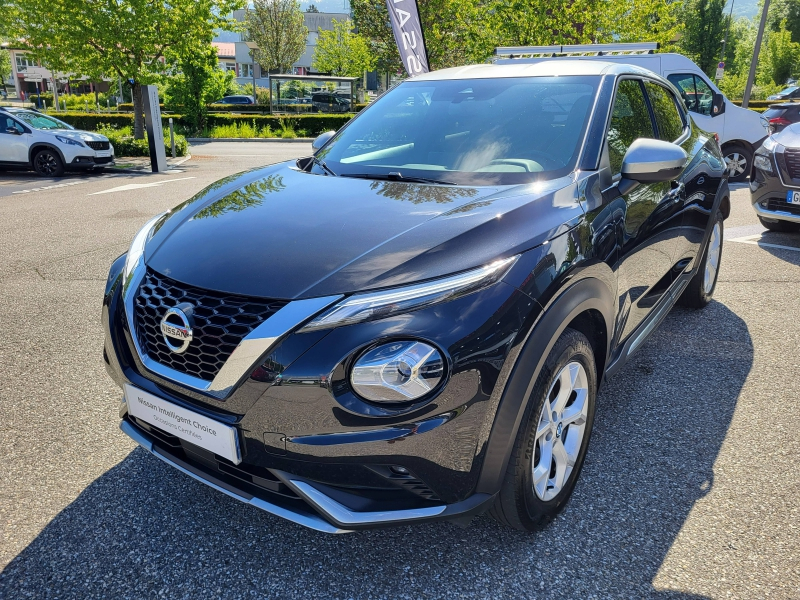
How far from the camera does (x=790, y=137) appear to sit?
6793 mm

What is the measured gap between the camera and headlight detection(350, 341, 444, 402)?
1776 millimetres

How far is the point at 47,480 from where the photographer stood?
2688 millimetres

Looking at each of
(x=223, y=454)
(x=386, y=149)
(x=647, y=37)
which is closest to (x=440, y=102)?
(x=386, y=149)

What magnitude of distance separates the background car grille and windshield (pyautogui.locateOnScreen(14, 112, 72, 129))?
46.8ft

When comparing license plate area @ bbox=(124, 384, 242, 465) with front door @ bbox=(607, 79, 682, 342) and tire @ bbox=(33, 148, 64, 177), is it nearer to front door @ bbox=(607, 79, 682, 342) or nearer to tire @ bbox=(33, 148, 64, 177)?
front door @ bbox=(607, 79, 682, 342)

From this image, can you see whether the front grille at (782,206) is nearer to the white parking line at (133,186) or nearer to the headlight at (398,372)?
the headlight at (398,372)

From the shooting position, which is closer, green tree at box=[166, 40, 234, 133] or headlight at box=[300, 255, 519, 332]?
headlight at box=[300, 255, 519, 332]

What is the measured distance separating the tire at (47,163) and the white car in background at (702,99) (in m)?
9.71

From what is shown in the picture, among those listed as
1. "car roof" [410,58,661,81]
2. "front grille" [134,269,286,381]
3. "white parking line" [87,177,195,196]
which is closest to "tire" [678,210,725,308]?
"car roof" [410,58,661,81]

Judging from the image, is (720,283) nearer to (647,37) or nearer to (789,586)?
(789,586)

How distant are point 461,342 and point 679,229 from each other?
222 cm

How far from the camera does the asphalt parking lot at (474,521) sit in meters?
2.14

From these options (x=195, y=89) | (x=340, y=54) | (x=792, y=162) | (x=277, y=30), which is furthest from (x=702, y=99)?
(x=277, y=30)

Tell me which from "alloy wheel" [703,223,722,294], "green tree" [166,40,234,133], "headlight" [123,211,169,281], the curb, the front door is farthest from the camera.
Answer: the curb
